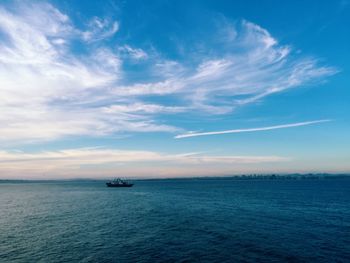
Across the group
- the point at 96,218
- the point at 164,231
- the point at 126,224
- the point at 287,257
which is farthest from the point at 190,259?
the point at 96,218

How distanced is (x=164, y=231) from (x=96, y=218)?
88.7ft

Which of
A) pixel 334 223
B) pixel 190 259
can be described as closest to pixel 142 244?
pixel 190 259

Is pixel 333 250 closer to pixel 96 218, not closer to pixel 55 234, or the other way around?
pixel 55 234

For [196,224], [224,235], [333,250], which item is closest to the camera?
[333,250]

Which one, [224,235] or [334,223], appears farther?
[334,223]

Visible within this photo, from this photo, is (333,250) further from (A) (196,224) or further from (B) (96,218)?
(B) (96,218)

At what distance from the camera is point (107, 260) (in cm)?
3775

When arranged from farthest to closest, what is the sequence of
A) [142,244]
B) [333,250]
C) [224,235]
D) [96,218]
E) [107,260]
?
[96,218] < [224,235] < [142,244] < [333,250] < [107,260]

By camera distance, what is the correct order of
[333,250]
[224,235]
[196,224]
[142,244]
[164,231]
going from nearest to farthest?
[333,250]
[142,244]
[224,235]
[164,231]
[196,224]

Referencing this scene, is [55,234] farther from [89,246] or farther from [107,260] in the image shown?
[107,260]

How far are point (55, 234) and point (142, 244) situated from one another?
2114cm

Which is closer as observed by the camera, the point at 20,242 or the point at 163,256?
the point at 163,256

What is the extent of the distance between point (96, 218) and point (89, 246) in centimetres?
2994

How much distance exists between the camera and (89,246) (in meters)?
44.8
